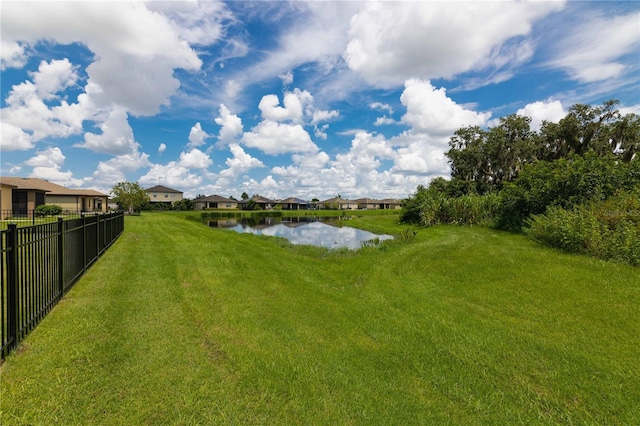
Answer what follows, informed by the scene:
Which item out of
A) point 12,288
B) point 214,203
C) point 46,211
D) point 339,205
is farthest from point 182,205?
point 12,288

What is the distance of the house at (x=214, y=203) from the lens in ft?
270

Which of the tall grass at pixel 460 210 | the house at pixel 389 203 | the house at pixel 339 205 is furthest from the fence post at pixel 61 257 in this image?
the house at pixel 389 203

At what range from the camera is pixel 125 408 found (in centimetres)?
305

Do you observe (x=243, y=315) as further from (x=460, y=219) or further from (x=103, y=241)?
(x=460, y=219)

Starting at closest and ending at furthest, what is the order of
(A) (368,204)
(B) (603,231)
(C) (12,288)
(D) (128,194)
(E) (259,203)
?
(C) (12,288), (B) (603,231), (D) (128,194), (E) (259,203), (A) (368,204)

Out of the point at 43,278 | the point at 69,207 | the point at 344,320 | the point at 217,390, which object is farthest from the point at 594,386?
the point at 69,207

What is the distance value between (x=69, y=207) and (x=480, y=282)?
4883 centimetres

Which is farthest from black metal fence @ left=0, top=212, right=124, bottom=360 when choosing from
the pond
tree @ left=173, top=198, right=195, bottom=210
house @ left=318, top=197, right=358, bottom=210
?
house @ left=318, top=197, right=358, bottom=210

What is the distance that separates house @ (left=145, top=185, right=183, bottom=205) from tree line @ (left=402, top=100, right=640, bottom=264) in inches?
2624

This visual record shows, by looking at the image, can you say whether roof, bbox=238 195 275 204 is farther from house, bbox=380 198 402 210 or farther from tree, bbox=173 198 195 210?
house, bbox=380 198 402 210

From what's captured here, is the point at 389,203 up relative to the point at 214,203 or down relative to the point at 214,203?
up

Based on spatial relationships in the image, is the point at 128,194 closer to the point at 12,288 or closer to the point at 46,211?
the point at 46,211

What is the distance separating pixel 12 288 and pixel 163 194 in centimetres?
8284

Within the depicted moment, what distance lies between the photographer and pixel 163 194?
77.9m
